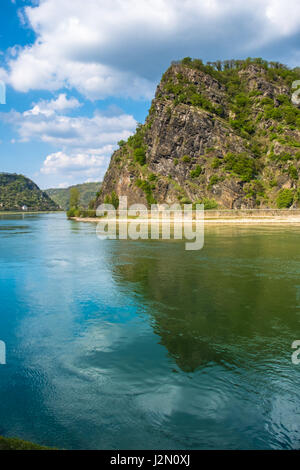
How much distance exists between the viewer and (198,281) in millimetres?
20109

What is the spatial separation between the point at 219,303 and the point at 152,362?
6630 mm

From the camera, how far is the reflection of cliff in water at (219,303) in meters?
10.4

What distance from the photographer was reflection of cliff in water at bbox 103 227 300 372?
10445 mm

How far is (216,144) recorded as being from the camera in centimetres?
12025

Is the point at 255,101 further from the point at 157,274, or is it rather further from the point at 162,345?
the point at 162,345

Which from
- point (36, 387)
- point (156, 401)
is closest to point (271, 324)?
point (156, 401)

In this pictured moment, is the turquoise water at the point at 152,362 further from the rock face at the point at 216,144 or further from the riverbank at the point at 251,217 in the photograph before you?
the rock face at the point at 216,144

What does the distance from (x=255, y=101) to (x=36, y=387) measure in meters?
151

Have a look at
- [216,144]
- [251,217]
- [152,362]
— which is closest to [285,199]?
[251,217]

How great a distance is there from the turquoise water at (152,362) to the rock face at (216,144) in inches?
3635

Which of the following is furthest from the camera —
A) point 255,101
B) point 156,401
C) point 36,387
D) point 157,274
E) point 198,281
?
point 255,101

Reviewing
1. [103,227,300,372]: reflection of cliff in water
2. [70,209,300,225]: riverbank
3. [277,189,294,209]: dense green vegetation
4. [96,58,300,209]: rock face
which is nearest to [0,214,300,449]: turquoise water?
[103,227,300,372]: reflection of cliff in water

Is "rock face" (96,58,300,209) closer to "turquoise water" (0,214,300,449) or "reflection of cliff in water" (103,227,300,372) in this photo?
"reflection of cliff in water" (103,227,300,372)

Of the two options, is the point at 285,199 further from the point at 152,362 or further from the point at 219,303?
the point at 152,362
